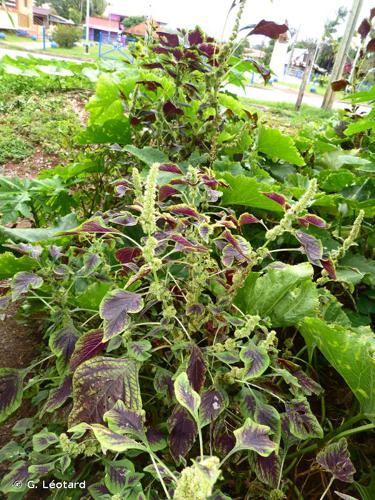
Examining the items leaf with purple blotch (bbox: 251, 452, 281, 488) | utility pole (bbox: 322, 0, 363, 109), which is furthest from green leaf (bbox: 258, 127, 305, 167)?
utility pole (bbox: 322, 0, 363, 109)

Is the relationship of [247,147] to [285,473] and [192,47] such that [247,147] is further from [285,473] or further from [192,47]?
[285,473]

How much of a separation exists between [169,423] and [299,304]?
36cm

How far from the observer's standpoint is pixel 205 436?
2.57 feet

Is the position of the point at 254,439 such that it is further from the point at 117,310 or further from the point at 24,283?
the point at 24,283

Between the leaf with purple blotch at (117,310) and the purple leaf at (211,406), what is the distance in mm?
180

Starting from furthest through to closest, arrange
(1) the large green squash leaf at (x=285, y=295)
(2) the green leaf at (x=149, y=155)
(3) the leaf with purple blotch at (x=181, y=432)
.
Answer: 1. (2) the green leaf at (x=149, y=155)
2. (1) the large green squash leaf at (x=285, y=295)
3. (3) the leaf with purple blotch at (x=181, y=432)

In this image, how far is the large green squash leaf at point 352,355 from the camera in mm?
643

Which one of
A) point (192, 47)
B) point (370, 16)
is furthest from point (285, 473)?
point (370, 16)

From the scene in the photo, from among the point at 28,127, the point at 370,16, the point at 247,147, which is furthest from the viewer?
the point at 28,127

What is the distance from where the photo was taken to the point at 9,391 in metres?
0.76

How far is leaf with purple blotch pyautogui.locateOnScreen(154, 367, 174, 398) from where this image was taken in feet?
2.22

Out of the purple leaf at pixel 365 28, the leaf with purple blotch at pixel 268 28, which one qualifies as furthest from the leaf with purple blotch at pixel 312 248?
the purple leaf at pixel 365 28

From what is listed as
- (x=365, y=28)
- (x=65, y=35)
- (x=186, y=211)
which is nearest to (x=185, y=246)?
(x=186, y=211)

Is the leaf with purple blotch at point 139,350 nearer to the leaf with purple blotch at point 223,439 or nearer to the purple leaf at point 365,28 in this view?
the leaf with purple blotch at point 223,439
